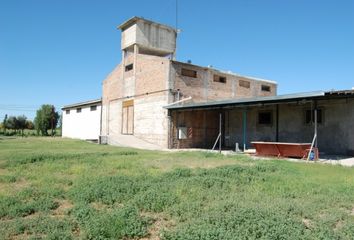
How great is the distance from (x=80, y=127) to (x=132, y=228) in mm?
33374

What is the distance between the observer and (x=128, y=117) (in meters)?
27.2

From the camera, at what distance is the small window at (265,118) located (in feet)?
66.7

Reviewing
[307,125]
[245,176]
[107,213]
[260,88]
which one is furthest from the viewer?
[260,88]

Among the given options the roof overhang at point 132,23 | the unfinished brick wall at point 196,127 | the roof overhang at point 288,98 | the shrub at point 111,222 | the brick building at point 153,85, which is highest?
the roof overhang at point 132,23

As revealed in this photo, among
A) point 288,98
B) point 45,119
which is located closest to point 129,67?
point 288,98

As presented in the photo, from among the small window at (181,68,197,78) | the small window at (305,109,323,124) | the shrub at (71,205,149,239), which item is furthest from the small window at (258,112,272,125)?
the shrub at (71,205,149,239)

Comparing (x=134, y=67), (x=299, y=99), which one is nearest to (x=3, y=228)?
(x=299, y=99)

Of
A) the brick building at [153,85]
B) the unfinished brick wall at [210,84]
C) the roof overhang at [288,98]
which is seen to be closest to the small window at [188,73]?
the brick building at [153,85]

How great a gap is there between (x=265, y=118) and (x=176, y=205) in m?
16.0

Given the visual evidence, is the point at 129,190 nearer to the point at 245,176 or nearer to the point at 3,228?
the point at 3,228

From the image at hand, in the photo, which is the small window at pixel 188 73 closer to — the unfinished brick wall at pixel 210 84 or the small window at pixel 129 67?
the unfinished brick wall at pixel 210 84

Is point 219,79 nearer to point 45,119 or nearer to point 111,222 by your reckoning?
point 111,222

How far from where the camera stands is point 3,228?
4645 mm

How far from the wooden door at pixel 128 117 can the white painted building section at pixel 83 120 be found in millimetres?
5826
